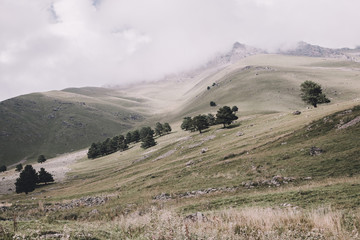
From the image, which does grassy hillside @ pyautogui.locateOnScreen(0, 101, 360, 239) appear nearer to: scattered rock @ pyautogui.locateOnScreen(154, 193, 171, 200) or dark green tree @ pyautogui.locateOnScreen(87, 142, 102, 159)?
scattered rock @ pyautogui.locateOnScreen(154, 193, 171, 200)

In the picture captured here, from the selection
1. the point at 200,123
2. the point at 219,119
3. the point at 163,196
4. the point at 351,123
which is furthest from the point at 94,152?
the point at 351,123

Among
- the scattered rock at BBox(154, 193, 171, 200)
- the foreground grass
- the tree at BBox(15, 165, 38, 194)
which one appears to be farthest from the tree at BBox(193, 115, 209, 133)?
the foreground grass

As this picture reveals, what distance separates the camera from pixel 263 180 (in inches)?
1012

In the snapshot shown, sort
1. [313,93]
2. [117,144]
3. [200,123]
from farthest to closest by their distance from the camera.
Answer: [117,144], [200,123], [313,93]

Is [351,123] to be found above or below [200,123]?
below

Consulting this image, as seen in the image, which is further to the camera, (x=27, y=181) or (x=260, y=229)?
(x=27, y=181)

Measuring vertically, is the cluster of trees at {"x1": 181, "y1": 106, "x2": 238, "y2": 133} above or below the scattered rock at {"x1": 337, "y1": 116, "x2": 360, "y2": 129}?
above

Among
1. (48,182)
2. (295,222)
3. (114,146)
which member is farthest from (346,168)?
(114,146)

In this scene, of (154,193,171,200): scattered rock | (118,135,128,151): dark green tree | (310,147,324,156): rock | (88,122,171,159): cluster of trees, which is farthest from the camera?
(88,122,171,159): cluster of trees

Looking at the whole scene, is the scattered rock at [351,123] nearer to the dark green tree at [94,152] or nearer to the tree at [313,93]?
the tree at [313,93]

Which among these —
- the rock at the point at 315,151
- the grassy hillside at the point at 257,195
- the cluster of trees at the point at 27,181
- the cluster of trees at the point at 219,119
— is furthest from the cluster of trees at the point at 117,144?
the rock at the point at 315,151

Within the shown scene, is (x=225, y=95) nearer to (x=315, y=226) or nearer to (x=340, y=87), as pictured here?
(x=340, y=87)

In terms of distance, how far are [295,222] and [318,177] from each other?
18097 millimetres

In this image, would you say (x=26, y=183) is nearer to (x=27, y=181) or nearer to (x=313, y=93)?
(x=27, y=181)
